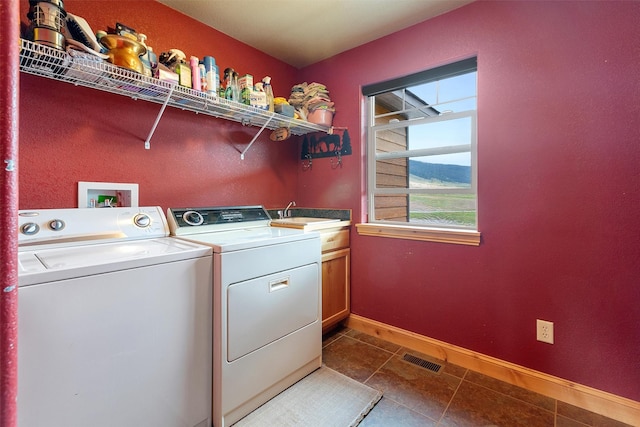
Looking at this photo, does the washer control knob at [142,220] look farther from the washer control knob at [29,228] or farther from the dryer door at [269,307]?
the dryer door at [269,307]

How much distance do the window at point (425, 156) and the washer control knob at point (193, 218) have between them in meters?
1.21

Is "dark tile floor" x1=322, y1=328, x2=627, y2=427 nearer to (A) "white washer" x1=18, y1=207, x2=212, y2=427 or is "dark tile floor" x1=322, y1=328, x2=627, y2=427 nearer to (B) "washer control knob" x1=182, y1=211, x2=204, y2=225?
(A) "white washer" x1=18, y1=207, x2=212, y2=427

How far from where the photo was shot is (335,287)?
90.0 inches

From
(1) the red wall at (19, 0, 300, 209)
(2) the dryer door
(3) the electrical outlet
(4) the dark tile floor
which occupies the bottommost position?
(4) the dark tile floor

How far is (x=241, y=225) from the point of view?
2.05 metres

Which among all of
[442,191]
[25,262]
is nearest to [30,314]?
[25,262]

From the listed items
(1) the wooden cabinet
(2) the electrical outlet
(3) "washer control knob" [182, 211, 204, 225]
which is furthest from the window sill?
(3) "washer control knob" [182, 211, 204, 225]

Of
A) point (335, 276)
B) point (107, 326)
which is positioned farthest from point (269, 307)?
point (335, 276)

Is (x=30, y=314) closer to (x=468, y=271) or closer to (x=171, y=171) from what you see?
(x=171, y=171)

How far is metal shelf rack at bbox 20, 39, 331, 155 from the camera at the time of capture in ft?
4.12

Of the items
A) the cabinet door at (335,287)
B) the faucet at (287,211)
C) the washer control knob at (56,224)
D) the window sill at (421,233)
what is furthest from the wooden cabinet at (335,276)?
the washer control knob at (56,224)

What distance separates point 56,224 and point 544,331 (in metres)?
2.58

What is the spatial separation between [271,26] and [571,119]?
1.97 meters

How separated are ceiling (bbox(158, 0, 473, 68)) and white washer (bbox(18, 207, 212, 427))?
1.50 meters
